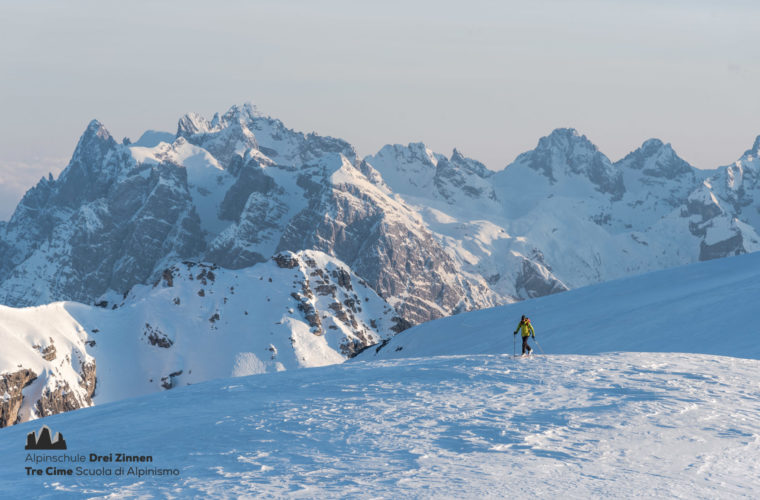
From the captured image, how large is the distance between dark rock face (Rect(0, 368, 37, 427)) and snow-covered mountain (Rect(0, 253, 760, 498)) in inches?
5565

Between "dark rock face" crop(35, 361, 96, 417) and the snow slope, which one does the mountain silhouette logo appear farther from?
"dark rock face" crop(35, 361, 96, 417)

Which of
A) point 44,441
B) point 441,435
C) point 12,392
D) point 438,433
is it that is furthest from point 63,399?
point 441,435

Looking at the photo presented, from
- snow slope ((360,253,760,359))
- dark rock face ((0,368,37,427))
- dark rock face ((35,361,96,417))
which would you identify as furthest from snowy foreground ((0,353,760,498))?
dark rock face ((35,361,96,417))

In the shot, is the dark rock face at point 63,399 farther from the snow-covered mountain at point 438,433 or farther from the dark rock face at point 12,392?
the snow-covered mountain at point 438,433

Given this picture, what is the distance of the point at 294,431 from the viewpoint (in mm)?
25219

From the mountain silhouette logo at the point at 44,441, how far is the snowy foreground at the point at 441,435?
35 cm

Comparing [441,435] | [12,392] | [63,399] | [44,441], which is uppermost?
[44,441]

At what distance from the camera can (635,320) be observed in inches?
2249

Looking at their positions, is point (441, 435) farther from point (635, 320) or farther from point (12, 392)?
point (12, 392)

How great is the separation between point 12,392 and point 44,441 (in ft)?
504

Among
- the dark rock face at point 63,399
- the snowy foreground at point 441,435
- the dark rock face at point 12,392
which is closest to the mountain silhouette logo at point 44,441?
the snowy foreground at point 441,435

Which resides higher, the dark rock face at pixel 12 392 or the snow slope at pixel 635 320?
the snow slope at pixel 635 320

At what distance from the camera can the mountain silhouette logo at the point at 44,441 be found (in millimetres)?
25625

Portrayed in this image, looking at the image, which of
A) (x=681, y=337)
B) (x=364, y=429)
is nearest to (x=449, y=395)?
(x=364, y=429)
